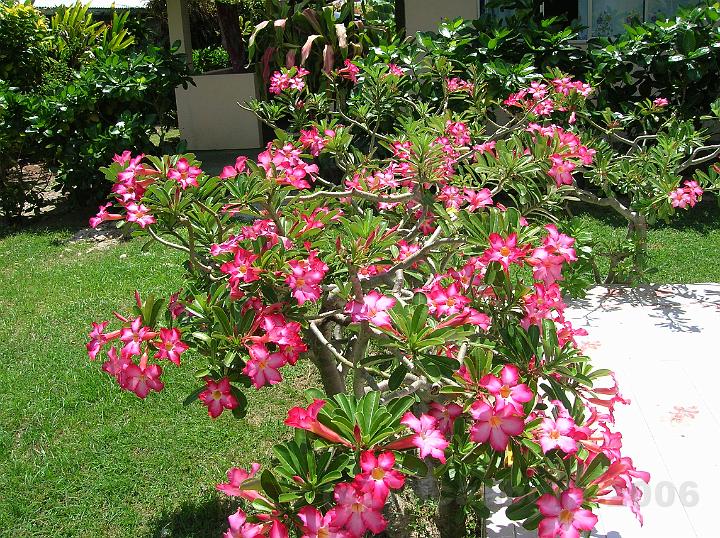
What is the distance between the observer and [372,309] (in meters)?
1.82

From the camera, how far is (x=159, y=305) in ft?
6.56

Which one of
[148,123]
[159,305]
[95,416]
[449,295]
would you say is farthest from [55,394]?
[148,123]

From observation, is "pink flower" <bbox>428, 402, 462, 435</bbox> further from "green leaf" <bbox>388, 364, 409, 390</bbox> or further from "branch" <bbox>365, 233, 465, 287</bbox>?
"branch" <bbox>365, 233, 465, 287</bbox>

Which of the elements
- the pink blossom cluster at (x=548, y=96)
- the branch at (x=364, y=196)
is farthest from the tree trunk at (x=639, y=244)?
the branch at (x=364, y=196)

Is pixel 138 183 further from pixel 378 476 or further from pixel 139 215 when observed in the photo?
pixel 378 476

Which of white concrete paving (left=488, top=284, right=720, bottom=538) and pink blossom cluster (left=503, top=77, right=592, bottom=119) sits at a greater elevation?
pink blossom cluster (left=503, top=77, right=592, bottom=119)

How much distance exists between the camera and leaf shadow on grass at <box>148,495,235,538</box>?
2.69 metres

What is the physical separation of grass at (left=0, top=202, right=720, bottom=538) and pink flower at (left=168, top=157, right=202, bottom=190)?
131 cm

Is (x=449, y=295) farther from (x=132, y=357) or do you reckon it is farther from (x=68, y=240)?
(x=68, y=240)

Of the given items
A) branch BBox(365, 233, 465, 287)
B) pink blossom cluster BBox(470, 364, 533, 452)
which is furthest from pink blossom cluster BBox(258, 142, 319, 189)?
pink blossom cluster BBox(470, 364, 533, 452)

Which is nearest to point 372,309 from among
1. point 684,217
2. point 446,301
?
point 446,301

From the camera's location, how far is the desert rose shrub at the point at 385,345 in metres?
1.50

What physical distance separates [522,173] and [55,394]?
8.54ft

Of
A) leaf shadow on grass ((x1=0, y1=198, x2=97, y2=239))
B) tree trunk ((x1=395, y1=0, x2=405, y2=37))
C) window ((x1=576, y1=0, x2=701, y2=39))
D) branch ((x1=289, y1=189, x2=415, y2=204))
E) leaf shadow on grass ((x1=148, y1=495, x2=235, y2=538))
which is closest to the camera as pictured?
branch ((x1=289, y1=189, x2=415, y2=204))
